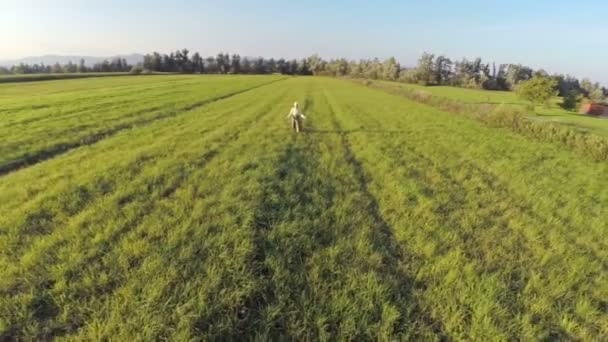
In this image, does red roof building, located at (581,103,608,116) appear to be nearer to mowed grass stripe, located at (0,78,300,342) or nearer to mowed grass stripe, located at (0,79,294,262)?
mowed grass stripe, located at (0,79,294,262)

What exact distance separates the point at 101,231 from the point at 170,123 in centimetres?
1344

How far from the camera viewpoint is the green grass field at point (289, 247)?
4102mm

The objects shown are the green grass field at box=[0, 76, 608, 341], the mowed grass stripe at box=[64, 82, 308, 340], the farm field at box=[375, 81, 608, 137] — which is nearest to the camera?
the mowed grass stripe at box=[64, 82, 308, 340]

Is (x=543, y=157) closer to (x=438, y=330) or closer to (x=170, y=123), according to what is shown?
(x=438, y=330)

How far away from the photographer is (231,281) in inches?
185

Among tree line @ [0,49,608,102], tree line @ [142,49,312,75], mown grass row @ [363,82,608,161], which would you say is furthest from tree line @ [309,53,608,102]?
mown grass row @ [363,82,608,161]

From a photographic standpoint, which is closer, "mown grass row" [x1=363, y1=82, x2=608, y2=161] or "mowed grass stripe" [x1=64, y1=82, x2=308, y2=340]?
"mowed grass stripe" [x1=64, y1=82, x2=308, y2=340]

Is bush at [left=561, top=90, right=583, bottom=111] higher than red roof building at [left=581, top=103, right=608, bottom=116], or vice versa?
bush at [left=561, top=90, right=583, bottom=111]

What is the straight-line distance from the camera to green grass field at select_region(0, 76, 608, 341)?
4102 mm

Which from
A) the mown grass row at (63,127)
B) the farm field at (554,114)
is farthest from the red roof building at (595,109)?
the mown grass row at (63,127)

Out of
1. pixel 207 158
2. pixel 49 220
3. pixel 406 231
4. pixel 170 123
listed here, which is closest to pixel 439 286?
pixel 406 231

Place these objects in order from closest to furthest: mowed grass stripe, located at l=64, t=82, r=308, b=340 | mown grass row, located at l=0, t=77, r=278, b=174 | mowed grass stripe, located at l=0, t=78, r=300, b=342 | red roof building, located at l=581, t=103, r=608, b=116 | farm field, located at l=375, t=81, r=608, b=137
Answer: mowed grass stripe, located at l=64, t=82, r=308, b=340
mowed grass stripe, located at l=0, t=78, r=300, b=342
mown grass row, located at l=0, t=77, r=278, b=174
farm field, located at l=375, t=81, r=608, b=137
red roof building, located at l=581, t=103, r=608, b=116

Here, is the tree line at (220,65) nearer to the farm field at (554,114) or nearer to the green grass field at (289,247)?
the farm field at (554,114)

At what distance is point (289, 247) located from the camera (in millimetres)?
5773
